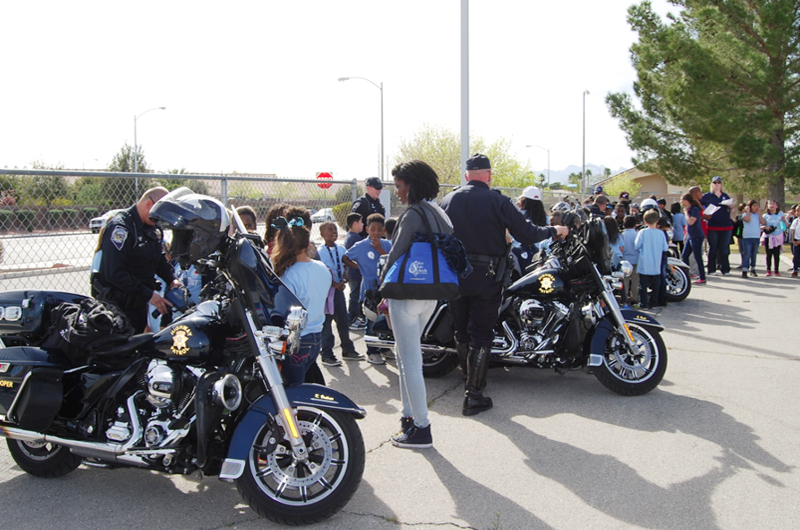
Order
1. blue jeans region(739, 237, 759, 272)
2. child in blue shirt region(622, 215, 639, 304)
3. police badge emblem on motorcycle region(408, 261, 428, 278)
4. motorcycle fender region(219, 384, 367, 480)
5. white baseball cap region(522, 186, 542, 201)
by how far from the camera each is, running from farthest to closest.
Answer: blue jeans region(739, 237, 759, 272) < child in blue shirt region(622, 215, 639, 304) < white baseball cap region(522, 186, 542, 201) < police badge emblem on motorcycle region(408, 261, 428, 278) < motorcycle fender region(219, 384, 367, 480)

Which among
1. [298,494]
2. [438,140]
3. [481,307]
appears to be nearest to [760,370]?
[481,307]

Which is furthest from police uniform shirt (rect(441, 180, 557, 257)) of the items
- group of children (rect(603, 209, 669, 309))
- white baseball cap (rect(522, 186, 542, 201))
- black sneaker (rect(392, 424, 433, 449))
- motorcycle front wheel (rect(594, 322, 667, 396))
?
group of children (rect(603, 209, 669, 309))

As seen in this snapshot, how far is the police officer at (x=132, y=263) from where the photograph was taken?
15.0ft

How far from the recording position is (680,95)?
21031 mm

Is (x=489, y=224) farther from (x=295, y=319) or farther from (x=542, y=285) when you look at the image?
(x=295, y=319)

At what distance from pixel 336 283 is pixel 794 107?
20861mm

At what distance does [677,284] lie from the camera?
10.7 metres

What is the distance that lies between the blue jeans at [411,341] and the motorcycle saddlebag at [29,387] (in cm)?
205

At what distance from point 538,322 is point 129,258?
357 cm

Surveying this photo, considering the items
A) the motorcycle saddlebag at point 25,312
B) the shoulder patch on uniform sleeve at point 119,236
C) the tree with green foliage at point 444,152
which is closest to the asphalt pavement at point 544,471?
the motorcycle saddlebag at point 25,312

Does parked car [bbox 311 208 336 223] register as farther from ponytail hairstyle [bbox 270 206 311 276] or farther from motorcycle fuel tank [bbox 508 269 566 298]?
ponytail hairstyle [bbox 270 206 311 276]

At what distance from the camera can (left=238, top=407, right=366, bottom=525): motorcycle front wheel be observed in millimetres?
3188

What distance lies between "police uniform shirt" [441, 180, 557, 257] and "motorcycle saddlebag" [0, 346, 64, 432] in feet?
9.80

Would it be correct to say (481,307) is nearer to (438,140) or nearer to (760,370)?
(760,370)
